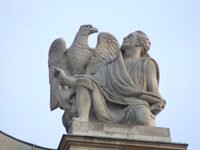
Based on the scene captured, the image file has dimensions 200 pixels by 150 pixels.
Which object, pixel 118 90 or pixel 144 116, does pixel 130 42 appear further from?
pixel 144 116

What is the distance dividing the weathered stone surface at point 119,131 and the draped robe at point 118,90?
0.35m

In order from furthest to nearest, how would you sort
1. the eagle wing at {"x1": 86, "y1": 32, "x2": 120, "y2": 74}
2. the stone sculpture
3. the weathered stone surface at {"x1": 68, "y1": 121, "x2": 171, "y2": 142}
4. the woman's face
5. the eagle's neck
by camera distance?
the eagle's neck < the eagle wing at {"x1": 86, "y1": 32, "x2": 120, "y2": 74} < the woman's face < the stone sculpture < the weathered stone surface at {"x1": 68, "y1": 121, "x2": 171, "y2": 142}

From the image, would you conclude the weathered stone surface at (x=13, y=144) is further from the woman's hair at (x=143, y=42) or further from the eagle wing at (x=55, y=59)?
the woman's hair at (x=143, y=42)

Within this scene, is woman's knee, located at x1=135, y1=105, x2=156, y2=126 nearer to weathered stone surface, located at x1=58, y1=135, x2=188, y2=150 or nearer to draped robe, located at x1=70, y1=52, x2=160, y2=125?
draped robe, located at x1=70, y1=52, x2=160, y2=125

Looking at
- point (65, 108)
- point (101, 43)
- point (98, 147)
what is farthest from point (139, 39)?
point (98, 147)

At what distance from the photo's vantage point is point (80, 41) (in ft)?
58.6

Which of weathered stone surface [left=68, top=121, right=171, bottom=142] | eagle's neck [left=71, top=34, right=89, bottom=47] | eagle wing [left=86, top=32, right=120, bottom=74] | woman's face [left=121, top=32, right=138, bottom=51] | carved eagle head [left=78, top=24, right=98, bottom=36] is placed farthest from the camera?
carved eagle head [left=78, top=24, right=98, bottom=36]

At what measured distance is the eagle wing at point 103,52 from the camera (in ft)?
55.7

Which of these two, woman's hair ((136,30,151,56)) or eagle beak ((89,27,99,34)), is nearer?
woman's hair ((136,30,151,56))

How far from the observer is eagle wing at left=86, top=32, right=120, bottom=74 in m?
17.0

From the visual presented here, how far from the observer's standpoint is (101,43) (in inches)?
694

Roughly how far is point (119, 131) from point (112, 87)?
1.65m

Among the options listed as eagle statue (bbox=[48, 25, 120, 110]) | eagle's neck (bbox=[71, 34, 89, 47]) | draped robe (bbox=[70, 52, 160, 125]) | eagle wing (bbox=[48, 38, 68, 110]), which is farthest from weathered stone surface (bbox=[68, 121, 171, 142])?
eagle's neck (bbox=[71, 34, 89, 47])

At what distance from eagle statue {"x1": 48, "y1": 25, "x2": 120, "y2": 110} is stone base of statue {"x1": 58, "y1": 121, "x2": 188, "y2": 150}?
2.70 meters
